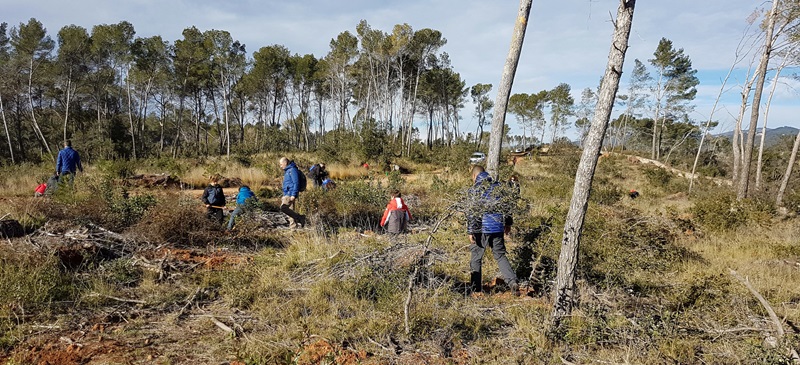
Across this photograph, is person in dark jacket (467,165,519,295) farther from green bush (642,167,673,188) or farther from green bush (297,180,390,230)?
green bush (642,167,673,188)

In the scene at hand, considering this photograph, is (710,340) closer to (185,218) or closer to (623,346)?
(623,346)

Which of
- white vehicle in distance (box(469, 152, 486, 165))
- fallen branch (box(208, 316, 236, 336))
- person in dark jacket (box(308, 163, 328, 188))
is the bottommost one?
fallen branch (box(208, 316, 236, 336))

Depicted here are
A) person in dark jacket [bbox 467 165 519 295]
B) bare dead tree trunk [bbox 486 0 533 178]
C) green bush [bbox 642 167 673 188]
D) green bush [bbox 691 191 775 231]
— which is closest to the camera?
person in dark jacket [bbox 467 165 519 295]

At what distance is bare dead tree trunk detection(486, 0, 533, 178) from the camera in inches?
280

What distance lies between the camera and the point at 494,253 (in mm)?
4641

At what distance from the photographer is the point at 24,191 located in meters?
10.9

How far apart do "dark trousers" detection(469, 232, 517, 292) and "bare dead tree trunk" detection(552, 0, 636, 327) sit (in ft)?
3.11

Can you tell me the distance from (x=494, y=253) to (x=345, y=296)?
180 centimetres

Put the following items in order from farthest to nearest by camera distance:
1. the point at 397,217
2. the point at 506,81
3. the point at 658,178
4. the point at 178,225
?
the point at 658,178 < the point at 506,81 < the point at 397,217 < the point at 178,225

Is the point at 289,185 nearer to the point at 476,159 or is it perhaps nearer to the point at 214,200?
the point at 214,200

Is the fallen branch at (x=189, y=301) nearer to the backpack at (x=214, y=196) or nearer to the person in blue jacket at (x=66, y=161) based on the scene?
the backpack at (x=214, y=196)

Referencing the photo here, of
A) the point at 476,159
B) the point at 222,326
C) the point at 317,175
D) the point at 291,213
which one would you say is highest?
the point at 476,159

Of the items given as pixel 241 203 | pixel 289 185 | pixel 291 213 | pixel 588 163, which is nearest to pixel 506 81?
pixel 588 163

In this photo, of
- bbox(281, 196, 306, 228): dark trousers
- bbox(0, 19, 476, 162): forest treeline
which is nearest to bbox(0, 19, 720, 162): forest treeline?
bbox(0, 19, 476, 162): forest treeline
